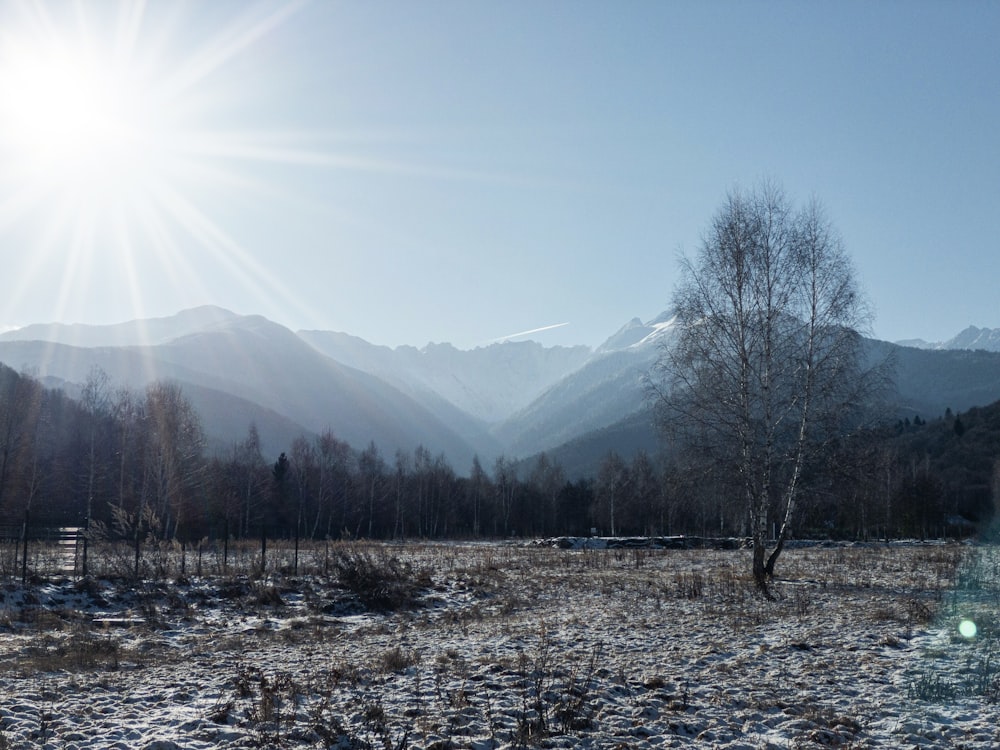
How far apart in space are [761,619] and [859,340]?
35.9 feet

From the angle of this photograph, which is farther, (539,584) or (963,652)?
(539,584)

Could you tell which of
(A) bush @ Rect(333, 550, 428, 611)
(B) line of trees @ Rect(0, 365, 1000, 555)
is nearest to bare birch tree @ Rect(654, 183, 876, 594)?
(B) line of trees @ Rect(0, 365, 1000, 555)

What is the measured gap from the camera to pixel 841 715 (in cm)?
811

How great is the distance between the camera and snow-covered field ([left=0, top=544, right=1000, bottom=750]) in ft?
25.1

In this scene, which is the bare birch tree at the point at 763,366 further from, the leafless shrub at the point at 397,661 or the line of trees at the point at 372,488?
the leafless shrub at the point at 397,661

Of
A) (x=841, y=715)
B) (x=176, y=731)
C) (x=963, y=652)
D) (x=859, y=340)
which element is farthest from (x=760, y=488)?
(x=176, y=731)

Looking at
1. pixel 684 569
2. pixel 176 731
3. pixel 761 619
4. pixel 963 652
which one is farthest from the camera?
pixel 684 569

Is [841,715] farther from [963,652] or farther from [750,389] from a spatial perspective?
[750,389]

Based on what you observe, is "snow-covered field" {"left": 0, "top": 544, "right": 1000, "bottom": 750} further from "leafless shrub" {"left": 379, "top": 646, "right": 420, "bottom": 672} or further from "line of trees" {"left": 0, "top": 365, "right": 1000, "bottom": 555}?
"line of trees" {"left": 0, "top": 365, "right": 1000, "bottom": 555}

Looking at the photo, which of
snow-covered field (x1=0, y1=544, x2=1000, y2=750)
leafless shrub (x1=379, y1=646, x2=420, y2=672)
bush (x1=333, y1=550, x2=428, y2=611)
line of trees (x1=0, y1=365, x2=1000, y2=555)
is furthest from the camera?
line of trees (x1=0, y1=365, x2=1000, y2=555)

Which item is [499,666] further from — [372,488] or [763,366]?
[372,488]

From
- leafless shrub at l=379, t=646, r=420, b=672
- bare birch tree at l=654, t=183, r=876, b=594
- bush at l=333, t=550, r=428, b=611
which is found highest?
bare birch tree at l=654, t=183, r=876, b=594

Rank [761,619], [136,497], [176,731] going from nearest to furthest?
1. [176,731]
2. [761,619]
3. [136,497]

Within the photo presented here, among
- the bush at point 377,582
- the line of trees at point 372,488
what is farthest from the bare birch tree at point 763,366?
the bush at point 377,582
